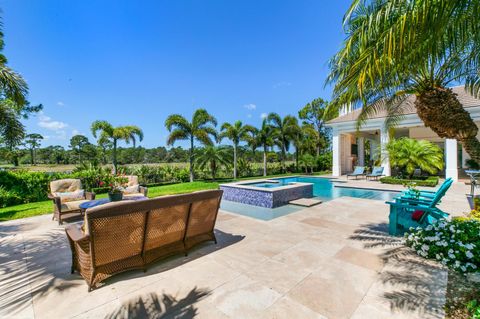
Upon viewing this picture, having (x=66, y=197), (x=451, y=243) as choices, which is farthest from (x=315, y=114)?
(x=66, y=197)

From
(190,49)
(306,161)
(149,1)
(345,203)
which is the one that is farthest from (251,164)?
(149,1)

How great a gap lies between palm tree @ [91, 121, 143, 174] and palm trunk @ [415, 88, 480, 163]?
2005 centimetres

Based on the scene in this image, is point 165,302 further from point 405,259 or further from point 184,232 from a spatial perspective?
point 405,259

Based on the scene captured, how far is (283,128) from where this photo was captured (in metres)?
24.3

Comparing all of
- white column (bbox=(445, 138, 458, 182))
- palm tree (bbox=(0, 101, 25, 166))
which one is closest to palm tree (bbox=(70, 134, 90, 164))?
palm tree (bbox=(0, 101, 25, 166))

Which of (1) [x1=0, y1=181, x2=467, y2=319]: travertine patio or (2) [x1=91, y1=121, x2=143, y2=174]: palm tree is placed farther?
(2) [x1=91, y1=121, x2=143, y2=174]: palm tree

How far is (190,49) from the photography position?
12.9 metres

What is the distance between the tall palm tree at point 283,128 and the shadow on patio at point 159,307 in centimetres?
2199

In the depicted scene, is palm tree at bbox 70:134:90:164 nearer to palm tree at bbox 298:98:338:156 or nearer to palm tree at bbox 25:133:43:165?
palm tree at bbox 25:133:43:165

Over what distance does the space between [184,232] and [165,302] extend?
140cm

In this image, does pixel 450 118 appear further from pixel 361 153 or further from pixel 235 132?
pixel 361 153

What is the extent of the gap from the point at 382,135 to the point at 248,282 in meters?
18.8

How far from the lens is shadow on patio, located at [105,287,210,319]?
7.83 ft

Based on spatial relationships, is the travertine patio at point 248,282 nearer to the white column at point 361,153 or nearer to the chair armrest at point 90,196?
the chair armrest at point 90,196
